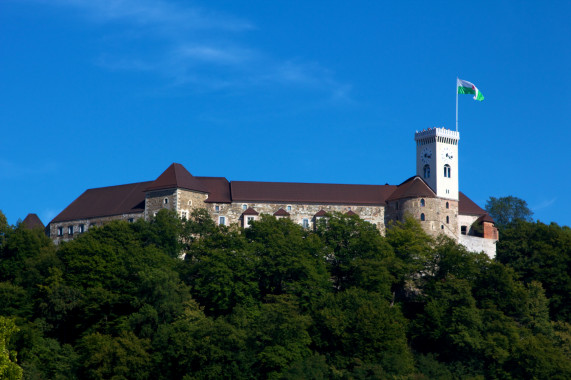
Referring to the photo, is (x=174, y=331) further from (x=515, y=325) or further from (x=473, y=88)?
(x=473, y=88)

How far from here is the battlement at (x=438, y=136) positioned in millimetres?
104938

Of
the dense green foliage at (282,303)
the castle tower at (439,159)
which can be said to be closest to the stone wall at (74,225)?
the dense green foliage at (282,303)

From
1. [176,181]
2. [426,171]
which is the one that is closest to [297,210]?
[176,181]

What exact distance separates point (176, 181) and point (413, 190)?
77.8ft

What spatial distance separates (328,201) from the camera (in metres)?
104

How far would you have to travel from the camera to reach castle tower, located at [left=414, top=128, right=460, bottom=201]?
102 metres

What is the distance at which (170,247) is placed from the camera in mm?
93750

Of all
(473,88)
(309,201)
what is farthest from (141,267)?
(473,88)

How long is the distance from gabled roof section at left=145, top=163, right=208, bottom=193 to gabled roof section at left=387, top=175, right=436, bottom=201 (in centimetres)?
1960

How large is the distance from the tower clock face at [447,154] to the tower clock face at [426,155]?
1436 millimetres

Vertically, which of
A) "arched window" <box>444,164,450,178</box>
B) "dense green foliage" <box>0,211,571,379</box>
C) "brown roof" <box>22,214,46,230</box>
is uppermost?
"arched window" <box>444,164,450,178</box>

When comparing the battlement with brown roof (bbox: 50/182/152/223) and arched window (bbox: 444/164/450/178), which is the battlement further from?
brown roof (bbox: 50/182/152/223)

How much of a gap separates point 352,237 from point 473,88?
946 inches

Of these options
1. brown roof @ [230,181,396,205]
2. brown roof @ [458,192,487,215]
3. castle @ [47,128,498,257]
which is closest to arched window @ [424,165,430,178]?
castle @ [47,128,498,257]
